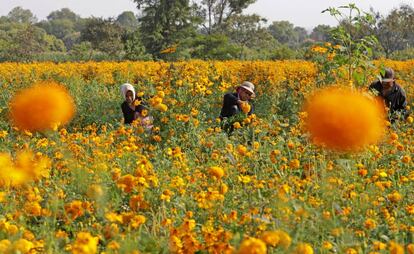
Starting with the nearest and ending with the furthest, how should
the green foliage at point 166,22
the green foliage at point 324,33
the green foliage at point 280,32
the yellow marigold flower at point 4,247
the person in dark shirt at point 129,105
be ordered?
the yellow marigold flower at point 4,247 < the green foliage at point 324,33 < the person in dark shirt at point 129,105 < the green foliage at point 166,22 < the green foliage at point 280,32

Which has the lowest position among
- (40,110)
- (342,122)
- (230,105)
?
(230,105)

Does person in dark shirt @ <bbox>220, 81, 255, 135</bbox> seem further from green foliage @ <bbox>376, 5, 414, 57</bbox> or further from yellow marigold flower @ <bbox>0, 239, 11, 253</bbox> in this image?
green foliage @ <bbox>376, 5, 414, 57</bbox>

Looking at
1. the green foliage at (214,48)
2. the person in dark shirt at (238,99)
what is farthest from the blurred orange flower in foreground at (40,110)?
the green foliage at (214,48)

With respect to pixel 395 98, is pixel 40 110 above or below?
above

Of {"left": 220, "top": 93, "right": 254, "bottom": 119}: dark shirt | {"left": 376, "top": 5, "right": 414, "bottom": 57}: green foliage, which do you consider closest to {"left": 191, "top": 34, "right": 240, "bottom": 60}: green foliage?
{"left": 376, "top": 5, "right": 414, "bottom": 57}: green foliage

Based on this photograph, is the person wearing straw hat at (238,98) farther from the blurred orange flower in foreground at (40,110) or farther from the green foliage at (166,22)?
the green foliage at (166,22)

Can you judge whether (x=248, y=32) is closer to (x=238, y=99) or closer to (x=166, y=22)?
(x=166, y=22)

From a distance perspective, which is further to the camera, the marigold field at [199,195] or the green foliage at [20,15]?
the green foliage at [20,15]

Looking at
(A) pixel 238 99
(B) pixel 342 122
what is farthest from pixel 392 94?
(B) pixel 342 122

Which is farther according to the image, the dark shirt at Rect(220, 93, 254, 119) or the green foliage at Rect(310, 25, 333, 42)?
the dark shirt at Rect(220, 93, 254, 119)

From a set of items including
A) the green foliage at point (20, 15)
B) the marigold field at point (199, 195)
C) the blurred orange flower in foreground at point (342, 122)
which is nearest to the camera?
the blurred orange flower in foreground at point (342, 122)

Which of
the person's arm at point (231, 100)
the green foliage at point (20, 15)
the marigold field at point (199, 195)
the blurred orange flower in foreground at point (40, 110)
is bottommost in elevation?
the marigold field at point (199, 195)

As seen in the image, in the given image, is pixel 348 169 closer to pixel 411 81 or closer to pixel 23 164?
pixel 23 164

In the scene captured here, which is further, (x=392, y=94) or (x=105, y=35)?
(x=105, y=35)
